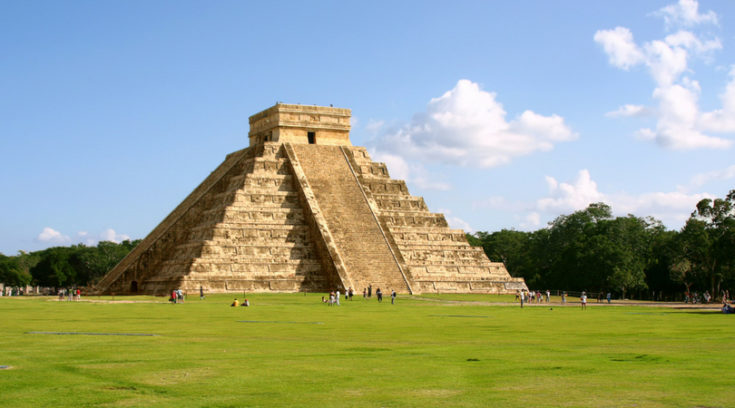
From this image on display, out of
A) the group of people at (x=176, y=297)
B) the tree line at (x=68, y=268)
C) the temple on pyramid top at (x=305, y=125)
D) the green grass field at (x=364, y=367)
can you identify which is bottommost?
the green grass field at (x=364, y=367)

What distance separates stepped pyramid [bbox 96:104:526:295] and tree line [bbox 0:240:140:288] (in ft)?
124

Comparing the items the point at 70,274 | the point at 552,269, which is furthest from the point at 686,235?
the point at 70,274

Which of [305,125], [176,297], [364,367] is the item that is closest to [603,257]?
[305,125]

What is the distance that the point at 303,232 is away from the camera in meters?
54.2

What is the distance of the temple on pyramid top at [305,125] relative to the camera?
199 feet

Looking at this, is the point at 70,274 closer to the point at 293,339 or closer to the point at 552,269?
the point at 552,269

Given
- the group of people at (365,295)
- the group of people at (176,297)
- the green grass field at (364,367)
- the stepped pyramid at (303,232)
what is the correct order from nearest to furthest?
1. the green grass field at (364,367)
2. the group of people at (176,297)
3. the group of people at (365,295)
4. the stepped pyramid at (303,232)

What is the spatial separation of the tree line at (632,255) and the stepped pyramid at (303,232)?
1516cm

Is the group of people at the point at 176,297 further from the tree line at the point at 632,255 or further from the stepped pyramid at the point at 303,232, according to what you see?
the tree line at the point at 632,255

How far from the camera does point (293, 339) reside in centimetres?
1858

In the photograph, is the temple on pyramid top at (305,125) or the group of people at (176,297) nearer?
the group of people at (176,297)

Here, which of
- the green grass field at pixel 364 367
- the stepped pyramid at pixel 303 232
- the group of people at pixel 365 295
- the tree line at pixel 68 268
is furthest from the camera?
the tree line at pixel 68 268

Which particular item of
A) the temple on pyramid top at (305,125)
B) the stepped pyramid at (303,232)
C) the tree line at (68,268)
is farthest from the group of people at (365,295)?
the tree line at (68,268)

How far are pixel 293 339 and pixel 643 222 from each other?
73.2 m
